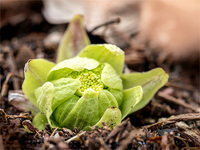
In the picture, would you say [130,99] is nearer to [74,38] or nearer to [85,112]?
[85,112]

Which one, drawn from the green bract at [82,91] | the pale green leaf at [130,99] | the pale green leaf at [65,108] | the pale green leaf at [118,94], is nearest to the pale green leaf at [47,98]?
the green bract at [82,91]

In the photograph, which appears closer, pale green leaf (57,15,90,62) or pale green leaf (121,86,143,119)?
pale green leaf (121,86,143,119)

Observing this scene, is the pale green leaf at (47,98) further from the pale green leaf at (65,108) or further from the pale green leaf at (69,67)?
the pale green leaf at (69,67)

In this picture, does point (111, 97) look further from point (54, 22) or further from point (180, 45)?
point (180, 45)

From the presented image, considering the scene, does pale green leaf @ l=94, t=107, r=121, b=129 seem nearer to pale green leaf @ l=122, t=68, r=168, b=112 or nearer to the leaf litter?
the leaf litter

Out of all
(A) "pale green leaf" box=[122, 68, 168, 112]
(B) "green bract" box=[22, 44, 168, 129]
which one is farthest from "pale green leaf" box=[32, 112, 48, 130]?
(A) "pale green leaf" box=[122, 68, 168, 112]

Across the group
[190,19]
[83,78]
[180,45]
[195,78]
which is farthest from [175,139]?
[190,19]
